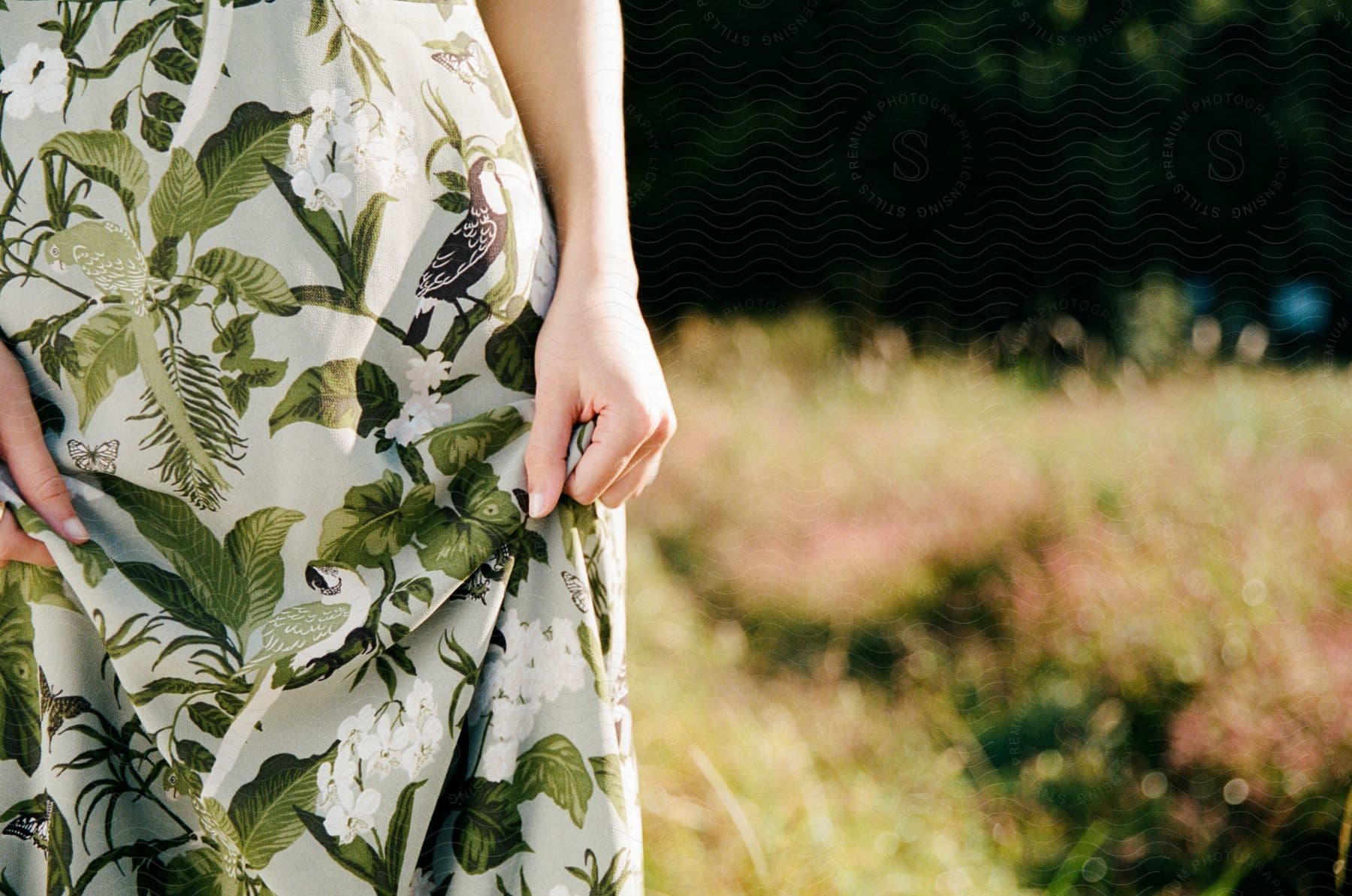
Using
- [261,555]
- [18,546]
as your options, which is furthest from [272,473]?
[18,546]

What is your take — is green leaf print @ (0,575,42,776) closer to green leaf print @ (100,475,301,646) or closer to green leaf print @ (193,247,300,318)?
green leaf print @ (100,475,301,646)

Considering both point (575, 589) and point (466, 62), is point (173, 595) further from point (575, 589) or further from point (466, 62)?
point (466, 62)

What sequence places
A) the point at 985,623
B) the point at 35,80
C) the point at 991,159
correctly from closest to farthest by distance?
the point at 35,80 → the point at 985,623 → the point at 991,159

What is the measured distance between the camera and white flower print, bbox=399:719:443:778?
646 mm

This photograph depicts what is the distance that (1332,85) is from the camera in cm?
309

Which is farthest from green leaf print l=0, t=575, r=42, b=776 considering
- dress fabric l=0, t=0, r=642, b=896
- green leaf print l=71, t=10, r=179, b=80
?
green leaf print l=71, t=10, r=179, b=80

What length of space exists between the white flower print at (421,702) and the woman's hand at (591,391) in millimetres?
141

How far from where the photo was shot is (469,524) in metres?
0.68

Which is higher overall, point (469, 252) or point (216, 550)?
point (469, 252)

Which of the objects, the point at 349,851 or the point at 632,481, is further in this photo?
the point at 632,481

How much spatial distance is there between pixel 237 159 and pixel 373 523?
0.25 meters

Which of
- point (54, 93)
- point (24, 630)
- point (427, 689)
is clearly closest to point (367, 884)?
point (427, 689)

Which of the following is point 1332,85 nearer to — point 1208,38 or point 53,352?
point 1208,38

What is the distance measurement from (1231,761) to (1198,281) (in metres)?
1.89
